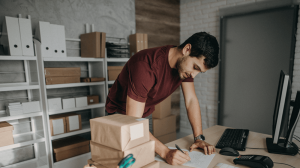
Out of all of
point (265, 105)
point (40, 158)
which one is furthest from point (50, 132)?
point (265, 105)

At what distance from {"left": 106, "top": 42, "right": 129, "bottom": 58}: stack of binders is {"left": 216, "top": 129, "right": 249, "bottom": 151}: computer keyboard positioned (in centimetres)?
161

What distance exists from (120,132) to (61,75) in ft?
5.44

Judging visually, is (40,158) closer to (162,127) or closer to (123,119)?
(162,127)

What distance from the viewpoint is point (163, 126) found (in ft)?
9.16

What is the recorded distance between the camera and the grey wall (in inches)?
79.7

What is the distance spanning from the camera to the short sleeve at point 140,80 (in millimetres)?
1059

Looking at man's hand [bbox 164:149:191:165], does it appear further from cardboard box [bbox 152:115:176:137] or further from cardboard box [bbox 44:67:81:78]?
cardboard box [bbox 152:115:176:137]

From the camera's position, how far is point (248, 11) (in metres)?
2.74

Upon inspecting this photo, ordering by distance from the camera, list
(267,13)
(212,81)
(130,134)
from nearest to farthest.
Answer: (130,134) → (267,13) → (212,81)

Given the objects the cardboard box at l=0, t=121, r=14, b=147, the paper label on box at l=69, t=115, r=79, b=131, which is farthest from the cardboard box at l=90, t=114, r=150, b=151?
the paper label on box at l=69, t=115, r=79, b=131

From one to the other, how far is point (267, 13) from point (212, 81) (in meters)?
1.21

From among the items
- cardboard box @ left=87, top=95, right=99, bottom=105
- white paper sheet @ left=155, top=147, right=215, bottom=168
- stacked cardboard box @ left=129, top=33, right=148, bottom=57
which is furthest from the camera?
stacked cardboard box @ left=129, top=33, right=148, bottom=57

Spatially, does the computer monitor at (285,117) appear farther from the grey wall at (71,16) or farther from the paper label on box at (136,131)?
the grey wall at (71,16)

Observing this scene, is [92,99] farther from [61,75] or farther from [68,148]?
[68,148]
